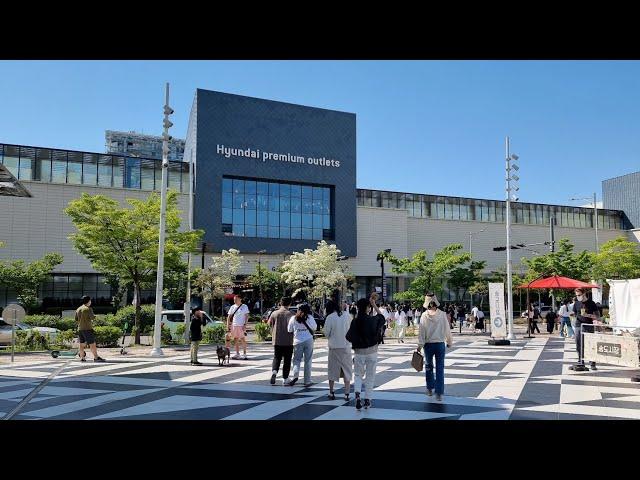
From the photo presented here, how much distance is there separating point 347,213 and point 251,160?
9.96 metres

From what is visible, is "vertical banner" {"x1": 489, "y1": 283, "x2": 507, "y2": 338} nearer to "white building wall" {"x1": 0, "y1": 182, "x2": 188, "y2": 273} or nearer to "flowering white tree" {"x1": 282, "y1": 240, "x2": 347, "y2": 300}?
"flowering white tree" {"x1": 282, "y1": 240, "x2": 347, "y2": 300}

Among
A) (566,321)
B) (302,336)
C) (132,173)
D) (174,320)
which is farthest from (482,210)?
(302,336)

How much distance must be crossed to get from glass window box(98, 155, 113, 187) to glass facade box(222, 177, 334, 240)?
8.85 m

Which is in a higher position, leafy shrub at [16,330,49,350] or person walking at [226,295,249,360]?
person walking at [226,295,249,360]

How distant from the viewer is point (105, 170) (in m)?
44.1

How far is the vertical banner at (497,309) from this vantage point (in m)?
21.7

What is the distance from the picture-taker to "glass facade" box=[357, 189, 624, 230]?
187 ft

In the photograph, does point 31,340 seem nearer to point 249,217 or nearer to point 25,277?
point 25,277

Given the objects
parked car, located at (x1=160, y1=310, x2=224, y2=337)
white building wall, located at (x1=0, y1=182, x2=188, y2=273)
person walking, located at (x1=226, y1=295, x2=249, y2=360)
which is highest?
white building wall, located at (x1=0, y1=182, x2=188, y2=273)

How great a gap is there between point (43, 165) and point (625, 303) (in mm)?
40344

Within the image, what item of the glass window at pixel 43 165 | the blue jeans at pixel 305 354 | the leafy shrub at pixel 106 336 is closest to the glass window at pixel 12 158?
the glass window at pixel 43 165

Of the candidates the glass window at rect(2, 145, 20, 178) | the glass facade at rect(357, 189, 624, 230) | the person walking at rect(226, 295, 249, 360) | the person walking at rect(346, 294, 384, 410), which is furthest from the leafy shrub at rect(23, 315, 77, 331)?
the glass facade at rect(357, 189, 624, 230)

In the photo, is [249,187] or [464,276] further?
[249,187]
